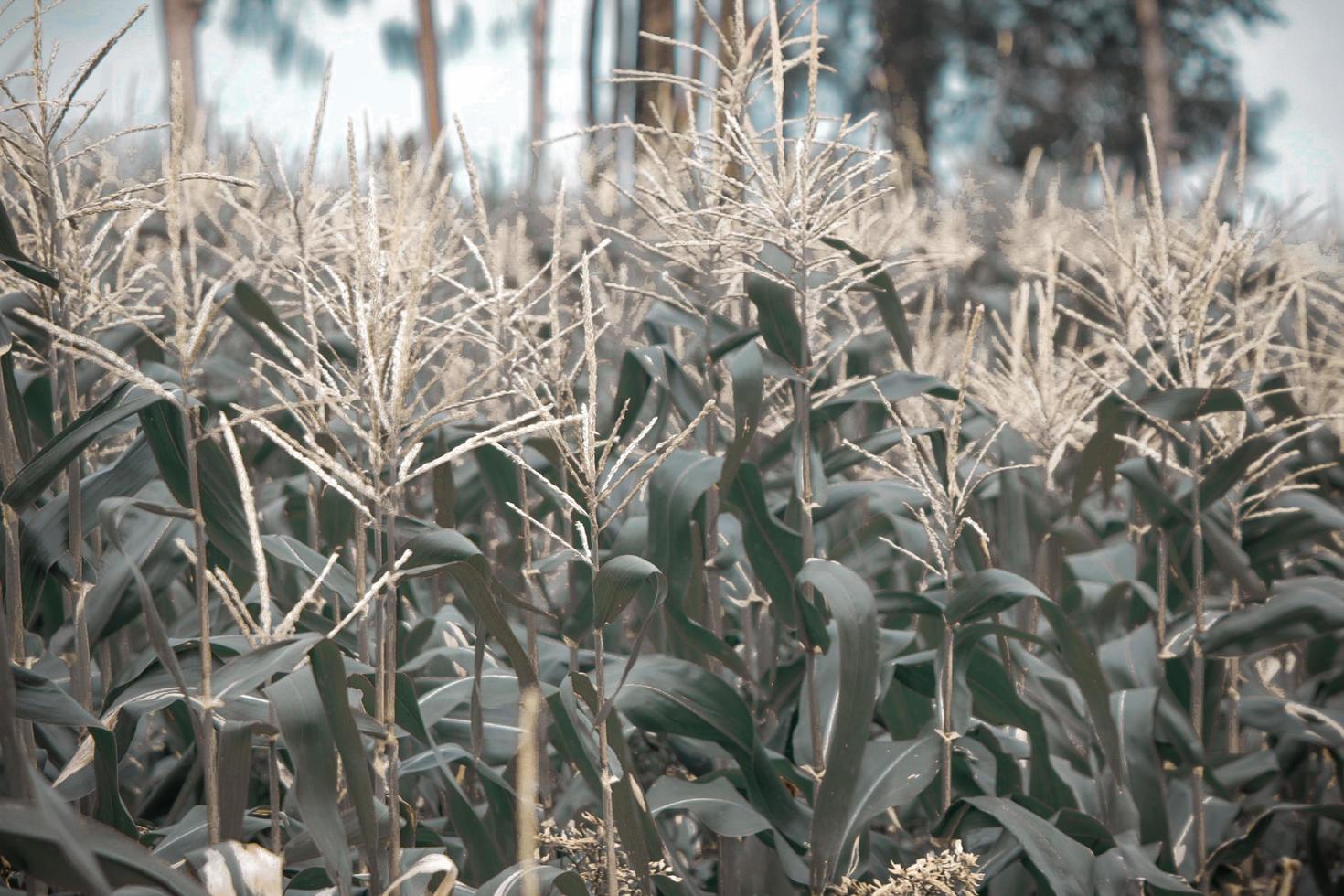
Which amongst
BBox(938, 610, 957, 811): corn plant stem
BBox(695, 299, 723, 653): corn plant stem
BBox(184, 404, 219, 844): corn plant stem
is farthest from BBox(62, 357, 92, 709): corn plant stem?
BBox(938, 610, 957, 811): corn plant stem

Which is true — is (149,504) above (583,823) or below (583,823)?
above

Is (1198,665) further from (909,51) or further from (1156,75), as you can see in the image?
(909,51)

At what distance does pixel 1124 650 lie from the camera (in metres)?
2.38

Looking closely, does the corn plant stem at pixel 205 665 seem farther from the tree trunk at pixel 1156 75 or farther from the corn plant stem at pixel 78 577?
the tree trunk at pixel 1156 75

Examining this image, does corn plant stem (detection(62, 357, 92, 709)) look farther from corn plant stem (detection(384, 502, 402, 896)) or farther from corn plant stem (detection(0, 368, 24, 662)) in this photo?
corn plant stem (detection(384, 502, 402, 896))

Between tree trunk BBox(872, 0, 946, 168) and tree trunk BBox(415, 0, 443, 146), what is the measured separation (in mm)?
9926

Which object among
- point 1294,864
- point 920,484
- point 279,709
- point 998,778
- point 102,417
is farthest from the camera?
point 1294,864

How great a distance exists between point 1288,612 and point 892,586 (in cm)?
87

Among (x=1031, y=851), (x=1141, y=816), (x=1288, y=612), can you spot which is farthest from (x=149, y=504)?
(x=1288, y=612)

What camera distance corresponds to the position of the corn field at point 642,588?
4.51 feet

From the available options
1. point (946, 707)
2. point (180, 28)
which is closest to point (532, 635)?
point (946, 707)

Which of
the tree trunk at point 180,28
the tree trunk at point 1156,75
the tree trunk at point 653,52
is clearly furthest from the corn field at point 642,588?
the tree trunk at point 1156,75

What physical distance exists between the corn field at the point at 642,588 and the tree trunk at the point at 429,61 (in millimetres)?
9709

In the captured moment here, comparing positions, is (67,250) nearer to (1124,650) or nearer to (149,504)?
(149,504)
